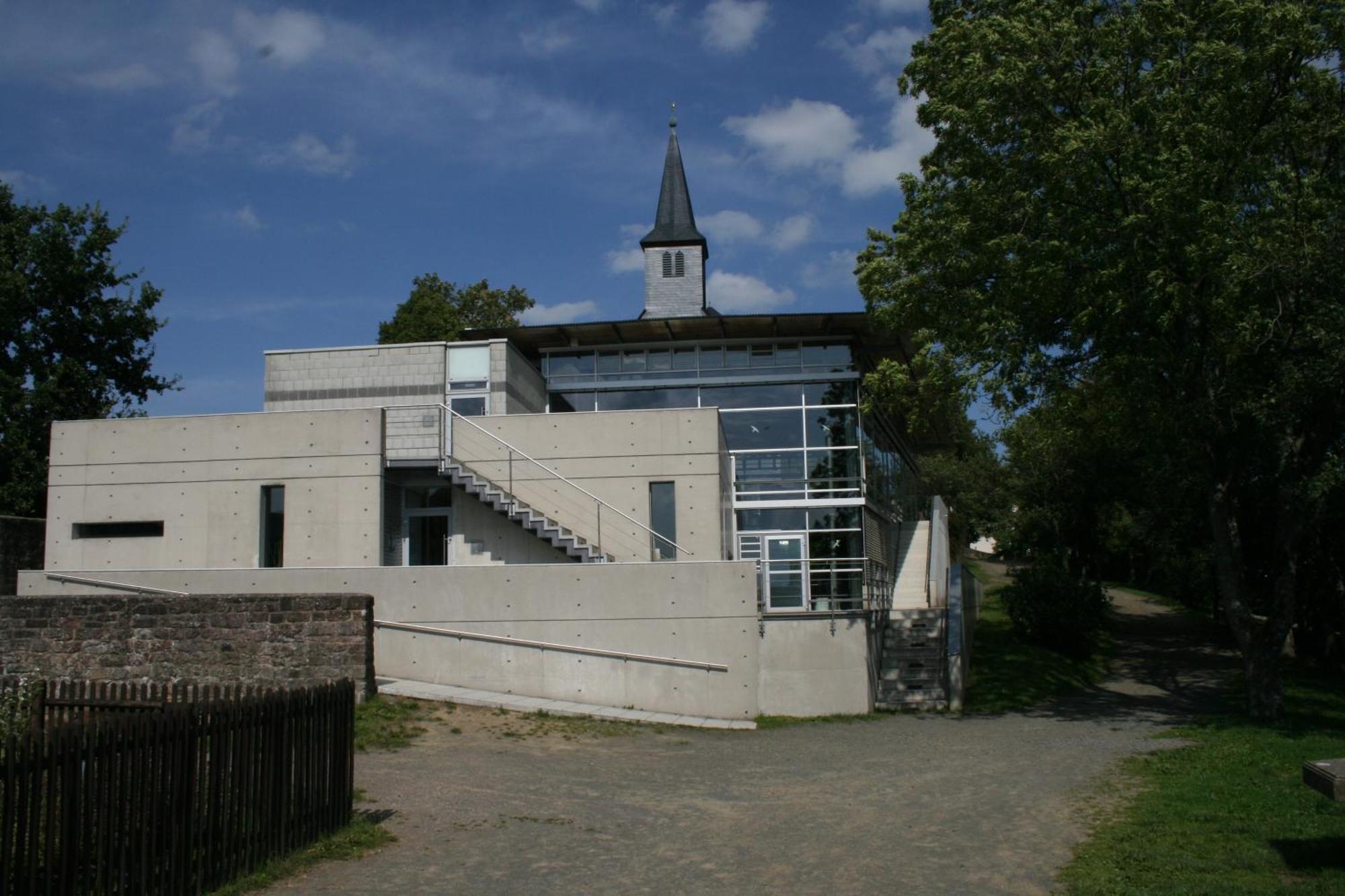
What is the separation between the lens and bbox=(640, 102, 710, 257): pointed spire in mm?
35438

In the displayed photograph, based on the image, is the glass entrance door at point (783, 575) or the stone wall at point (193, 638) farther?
the glass entrance door at point (783, 575)

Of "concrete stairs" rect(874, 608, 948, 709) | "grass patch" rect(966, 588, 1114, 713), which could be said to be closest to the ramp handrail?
"concrete stairs" rect(874, 608, 948, 709)

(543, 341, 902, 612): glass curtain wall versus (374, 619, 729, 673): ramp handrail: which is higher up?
(543, 341, 902, 612): glass curtain wall

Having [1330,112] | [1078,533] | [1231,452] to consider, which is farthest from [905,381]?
[1078,533]

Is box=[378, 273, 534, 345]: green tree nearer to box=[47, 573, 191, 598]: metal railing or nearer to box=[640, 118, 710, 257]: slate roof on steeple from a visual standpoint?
box=[640, 118, 710, 257]: slate roof on steeple

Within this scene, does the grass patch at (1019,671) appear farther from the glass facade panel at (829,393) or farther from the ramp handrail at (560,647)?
the glass facade panel at (829,393)

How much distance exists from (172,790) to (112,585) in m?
15.0

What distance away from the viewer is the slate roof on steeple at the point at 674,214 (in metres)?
35.4

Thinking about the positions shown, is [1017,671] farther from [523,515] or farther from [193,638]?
[193,638]

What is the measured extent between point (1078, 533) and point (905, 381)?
21.1 metres

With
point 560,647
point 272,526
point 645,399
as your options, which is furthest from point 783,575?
point 272,526

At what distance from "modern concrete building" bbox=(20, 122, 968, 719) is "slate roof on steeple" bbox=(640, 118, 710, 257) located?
859cm

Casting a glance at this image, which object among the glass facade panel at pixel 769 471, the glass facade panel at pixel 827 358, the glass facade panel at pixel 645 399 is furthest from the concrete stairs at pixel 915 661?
the glass facade panel at pixel 645 399

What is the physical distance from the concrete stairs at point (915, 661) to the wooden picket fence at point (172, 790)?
577 inches
